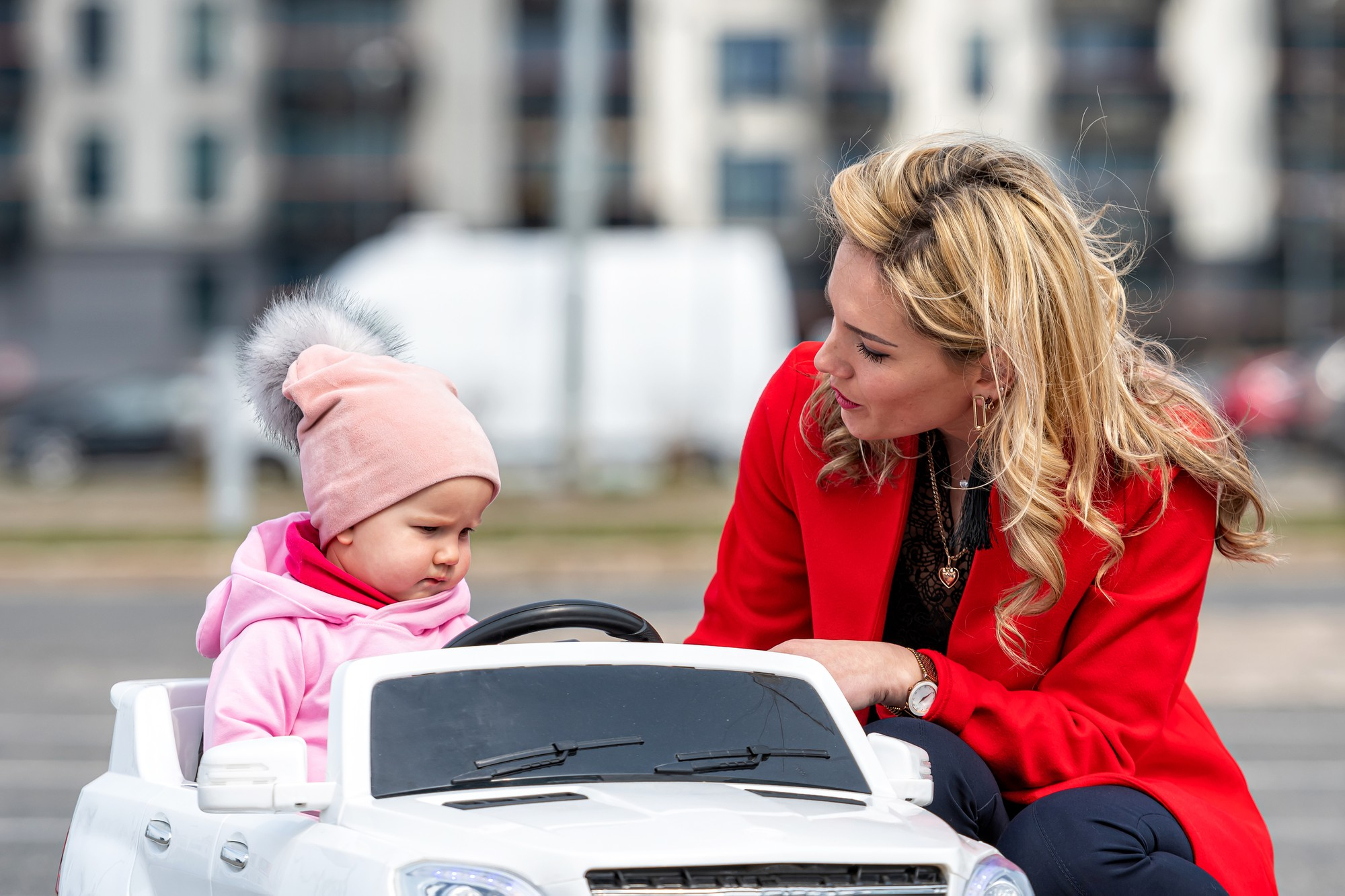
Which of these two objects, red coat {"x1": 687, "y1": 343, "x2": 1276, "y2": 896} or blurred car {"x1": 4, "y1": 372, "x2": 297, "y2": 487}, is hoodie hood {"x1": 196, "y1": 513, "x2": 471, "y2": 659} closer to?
red coat {"x1": 687, "y1": 343, "x2": 1276, "y2": 896}

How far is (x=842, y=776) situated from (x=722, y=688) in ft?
0.67

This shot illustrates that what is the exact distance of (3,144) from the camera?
144 ft

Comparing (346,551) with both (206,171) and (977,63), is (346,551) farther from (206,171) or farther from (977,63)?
(977,63)

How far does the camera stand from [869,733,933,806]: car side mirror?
2.26m

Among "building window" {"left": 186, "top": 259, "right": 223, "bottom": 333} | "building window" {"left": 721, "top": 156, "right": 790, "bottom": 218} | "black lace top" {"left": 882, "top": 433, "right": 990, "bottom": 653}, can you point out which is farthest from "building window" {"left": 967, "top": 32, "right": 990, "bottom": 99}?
"black lace top" {"left": 882, "top": 433, "right": 990, "bottom": 653}

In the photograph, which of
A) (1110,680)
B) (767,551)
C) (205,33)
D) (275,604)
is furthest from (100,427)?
(1110,680)

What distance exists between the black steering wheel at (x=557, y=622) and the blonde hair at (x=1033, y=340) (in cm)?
59

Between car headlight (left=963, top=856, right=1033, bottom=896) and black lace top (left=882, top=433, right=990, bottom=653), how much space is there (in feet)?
2.80

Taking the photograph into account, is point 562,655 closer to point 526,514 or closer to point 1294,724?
A: point 1294,724

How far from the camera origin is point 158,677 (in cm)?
892

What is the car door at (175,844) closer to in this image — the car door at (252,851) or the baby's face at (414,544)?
the car door at (252,851)

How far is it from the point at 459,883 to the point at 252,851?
491 millimetres

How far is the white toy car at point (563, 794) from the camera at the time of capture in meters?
1.85

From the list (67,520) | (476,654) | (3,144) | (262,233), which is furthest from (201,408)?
(476,654)
